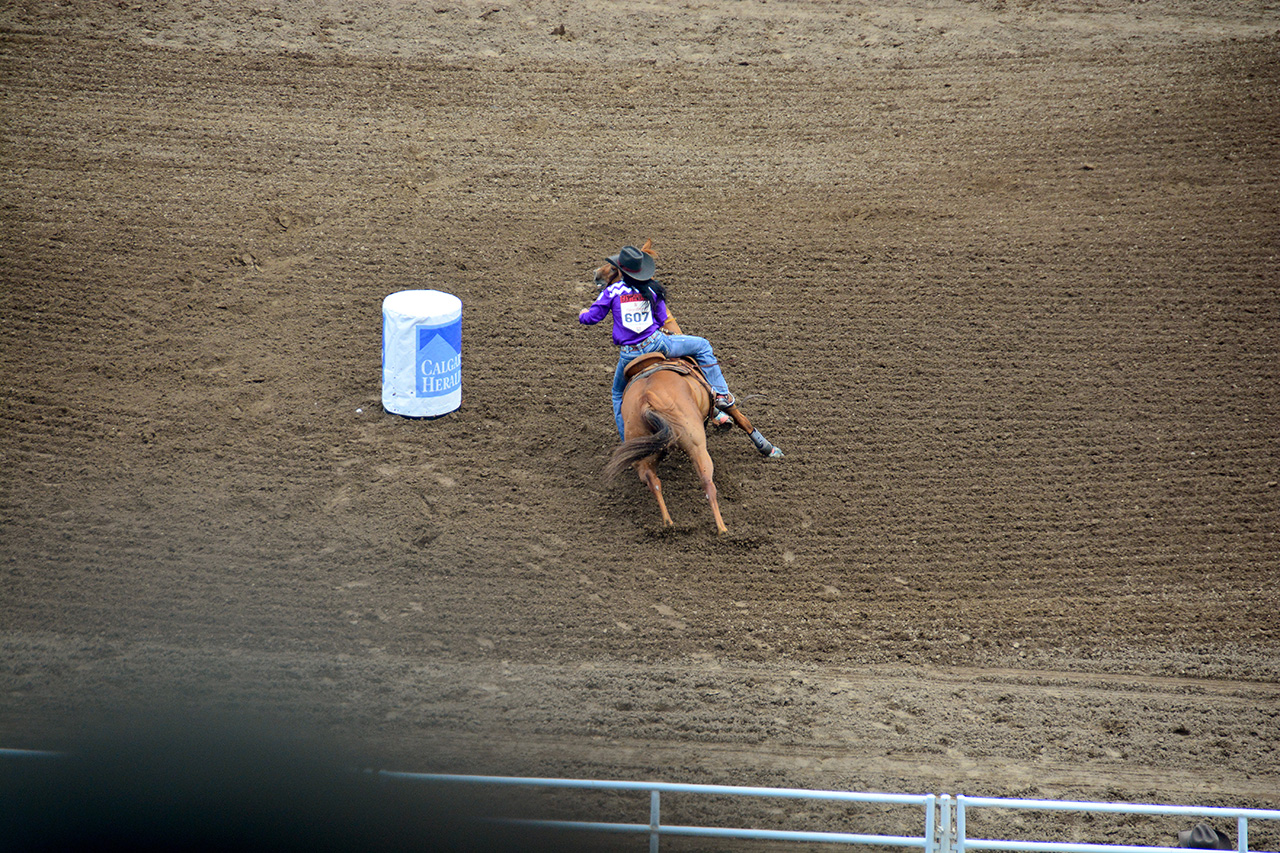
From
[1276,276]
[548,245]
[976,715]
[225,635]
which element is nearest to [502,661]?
[225,635]

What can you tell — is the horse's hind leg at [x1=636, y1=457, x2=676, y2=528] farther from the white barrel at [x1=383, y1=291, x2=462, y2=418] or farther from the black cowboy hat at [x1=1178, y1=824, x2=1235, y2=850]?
the black cowboy hat at [x1=1178, y1=824, x2=1235, y2=850]

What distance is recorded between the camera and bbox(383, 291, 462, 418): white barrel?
973cm

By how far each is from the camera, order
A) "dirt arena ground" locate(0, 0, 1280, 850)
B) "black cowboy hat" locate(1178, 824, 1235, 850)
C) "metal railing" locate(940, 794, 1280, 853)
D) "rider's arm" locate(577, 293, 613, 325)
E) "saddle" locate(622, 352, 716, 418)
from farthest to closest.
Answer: "saddle" locate(622, 352, 716, 418)
"rider's arm" locate(577, 293, 613, 325)
"dirt arena ground" locate(0, 0, 1280, 850)
"black cowboy hat" locate(1178, 824, 1235, 850)
"metal railing" locate(940, 794, 1280, 853)

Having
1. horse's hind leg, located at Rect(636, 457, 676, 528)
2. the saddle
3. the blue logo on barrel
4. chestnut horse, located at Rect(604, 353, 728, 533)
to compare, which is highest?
the blue logo on barrel

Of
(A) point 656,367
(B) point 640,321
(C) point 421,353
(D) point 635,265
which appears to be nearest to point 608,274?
(D) point 635,265

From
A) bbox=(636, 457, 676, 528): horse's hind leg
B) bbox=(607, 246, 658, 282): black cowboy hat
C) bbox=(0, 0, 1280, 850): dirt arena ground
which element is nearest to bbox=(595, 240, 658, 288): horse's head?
bbox=(607, 246, 658, 282): black cowboy hat

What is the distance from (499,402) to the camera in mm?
10430

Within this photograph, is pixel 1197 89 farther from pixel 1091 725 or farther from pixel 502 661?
pixel 502 661

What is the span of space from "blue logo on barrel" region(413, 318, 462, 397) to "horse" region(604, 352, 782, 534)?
170cm

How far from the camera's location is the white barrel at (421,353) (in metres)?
9.73

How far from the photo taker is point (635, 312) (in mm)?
9102

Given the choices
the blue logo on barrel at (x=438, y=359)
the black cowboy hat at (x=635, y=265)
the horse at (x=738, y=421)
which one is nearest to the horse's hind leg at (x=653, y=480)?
the horse at (x=738, y=421)

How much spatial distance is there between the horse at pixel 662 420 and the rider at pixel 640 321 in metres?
0.09

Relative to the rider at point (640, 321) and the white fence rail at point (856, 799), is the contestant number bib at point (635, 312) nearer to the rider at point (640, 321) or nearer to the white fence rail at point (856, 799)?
the rider at point (640, 321)
